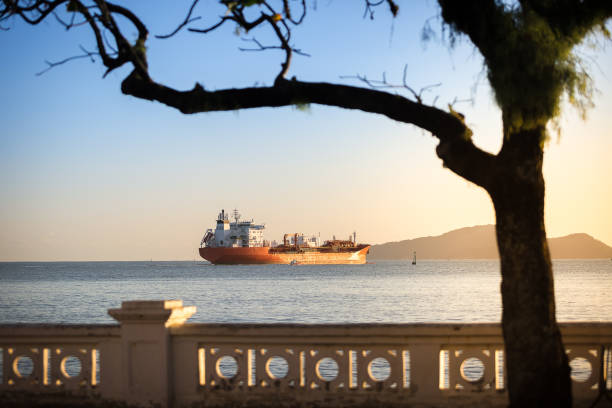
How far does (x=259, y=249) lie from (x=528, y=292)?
122392mm

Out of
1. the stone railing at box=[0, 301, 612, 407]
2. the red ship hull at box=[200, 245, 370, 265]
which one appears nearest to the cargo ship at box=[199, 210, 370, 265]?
the red ship hull at box=[200, 245, 370, 265]

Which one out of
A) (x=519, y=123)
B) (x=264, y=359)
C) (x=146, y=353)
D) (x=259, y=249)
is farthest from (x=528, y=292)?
(x=259, y=249)

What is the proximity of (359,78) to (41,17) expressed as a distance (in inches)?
102

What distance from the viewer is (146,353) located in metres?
5.58

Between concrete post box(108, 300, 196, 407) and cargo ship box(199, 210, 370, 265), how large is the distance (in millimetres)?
119786

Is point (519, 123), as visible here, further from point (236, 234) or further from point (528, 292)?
point (236, 234)

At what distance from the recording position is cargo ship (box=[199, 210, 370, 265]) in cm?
12650

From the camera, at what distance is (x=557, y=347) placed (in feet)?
14.1

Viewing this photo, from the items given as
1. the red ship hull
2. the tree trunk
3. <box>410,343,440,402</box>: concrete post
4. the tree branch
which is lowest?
Result: the red ship hull

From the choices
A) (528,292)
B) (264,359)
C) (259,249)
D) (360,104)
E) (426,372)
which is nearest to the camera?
(528,292)

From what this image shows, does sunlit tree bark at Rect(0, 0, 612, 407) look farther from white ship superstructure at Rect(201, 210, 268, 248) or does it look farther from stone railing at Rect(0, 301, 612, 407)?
white ship superstructure at Rect(201, 210, 268, 248)

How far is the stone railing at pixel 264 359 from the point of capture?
5.21 m

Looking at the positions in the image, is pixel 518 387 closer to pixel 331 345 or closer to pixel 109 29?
pixel 331 345

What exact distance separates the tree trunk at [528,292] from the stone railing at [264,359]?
0.78m
